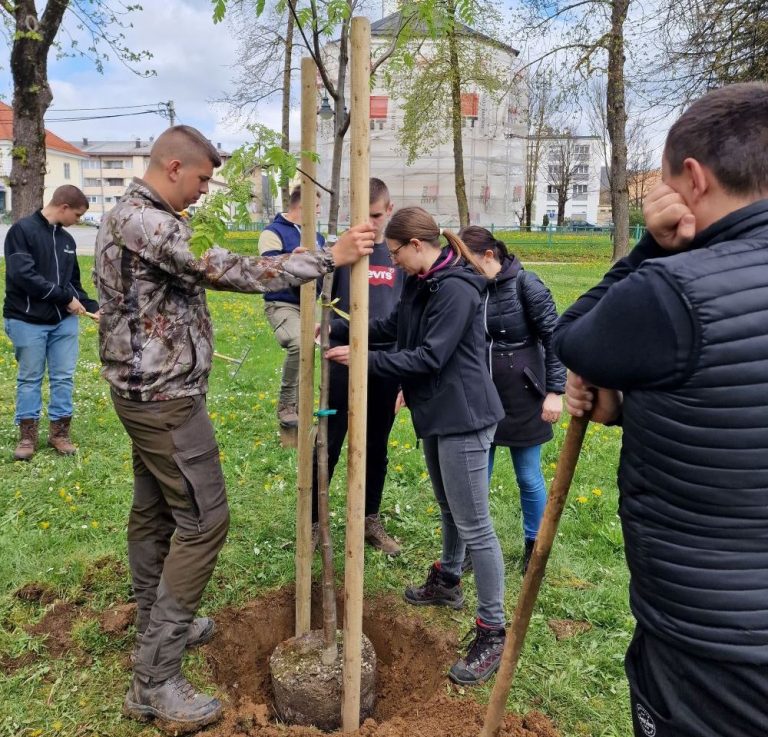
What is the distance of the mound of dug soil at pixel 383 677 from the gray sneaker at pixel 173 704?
0.08 m

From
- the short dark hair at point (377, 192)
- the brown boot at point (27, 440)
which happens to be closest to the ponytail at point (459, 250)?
the short dark hair at point (377, 192)

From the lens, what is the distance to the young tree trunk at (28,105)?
1052cm

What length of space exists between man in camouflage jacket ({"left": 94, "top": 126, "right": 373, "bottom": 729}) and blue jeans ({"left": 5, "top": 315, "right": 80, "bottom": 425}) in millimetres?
3370

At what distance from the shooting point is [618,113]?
53.4 ft

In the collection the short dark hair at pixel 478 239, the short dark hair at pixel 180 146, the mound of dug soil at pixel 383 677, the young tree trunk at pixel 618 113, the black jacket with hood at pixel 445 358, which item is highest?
the young tree trunk at pixel 618 113

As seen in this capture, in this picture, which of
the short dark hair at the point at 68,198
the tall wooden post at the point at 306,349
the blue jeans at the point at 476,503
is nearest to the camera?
the tall wooden post at the point at 306,349

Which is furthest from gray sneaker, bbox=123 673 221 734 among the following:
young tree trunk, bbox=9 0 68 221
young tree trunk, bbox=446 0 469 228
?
young tree trunk, bbox=446 0 469 228

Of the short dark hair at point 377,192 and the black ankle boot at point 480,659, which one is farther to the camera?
the short dark hair at point 377,192

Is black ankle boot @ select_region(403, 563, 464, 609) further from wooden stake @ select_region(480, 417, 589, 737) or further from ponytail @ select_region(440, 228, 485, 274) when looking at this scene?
ponytail @ select_region(440, 228, 485, 274)

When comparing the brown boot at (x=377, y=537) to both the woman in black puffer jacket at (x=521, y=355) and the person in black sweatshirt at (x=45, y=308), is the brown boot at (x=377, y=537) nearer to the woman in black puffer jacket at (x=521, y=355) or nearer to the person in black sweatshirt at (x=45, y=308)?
the woman in black puffer jacket at (x=521, y=355)

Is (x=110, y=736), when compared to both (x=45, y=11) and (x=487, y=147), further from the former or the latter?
(x=487, y=147)

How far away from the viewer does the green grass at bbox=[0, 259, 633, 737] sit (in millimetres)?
3053

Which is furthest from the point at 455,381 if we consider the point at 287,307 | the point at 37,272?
the point at 37,272

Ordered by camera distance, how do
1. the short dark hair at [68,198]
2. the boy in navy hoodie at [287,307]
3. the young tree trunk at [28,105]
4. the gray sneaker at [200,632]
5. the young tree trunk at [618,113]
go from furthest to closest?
the young tree trunk at [618,113]
the young tree trunk at [28,105]
the boy in navy hoodie at [287,307]
the short dark hair at [68,198]
the gray sneaker at [200,632]
